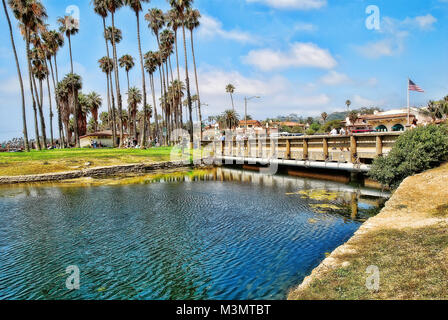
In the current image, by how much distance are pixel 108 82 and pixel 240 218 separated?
64.0 m

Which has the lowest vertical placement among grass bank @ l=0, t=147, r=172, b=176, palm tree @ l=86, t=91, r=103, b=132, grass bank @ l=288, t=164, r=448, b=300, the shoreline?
grass bank @ l=288, t=164, r=448, b=300

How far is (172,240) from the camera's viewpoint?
11.0 meters

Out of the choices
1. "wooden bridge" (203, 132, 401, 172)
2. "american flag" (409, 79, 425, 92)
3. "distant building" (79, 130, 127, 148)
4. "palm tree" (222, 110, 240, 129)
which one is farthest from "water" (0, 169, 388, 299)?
"palm tree" (222, 110, 240, 129)

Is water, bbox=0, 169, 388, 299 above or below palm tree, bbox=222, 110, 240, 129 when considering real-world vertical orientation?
below

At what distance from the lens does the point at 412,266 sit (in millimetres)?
6215

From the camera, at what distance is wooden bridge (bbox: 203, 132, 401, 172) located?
2209 cm

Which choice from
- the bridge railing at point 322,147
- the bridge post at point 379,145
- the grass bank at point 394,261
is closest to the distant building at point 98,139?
the bridge railing at point 322,147

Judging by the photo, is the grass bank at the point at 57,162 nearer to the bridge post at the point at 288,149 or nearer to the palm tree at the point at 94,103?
the bridge post at the point at 288,149

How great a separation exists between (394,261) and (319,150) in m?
21.5

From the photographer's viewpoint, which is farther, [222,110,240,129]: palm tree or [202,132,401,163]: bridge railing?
[222,110,240,129]: palm tree

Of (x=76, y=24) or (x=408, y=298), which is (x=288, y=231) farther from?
(x=76, y=24)

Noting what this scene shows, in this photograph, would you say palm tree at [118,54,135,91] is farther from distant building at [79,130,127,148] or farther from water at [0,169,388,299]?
water at [0,169,388,299]

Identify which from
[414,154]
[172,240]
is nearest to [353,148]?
[414,154]

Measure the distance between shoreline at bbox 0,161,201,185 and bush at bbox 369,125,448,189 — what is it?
82.3ft
